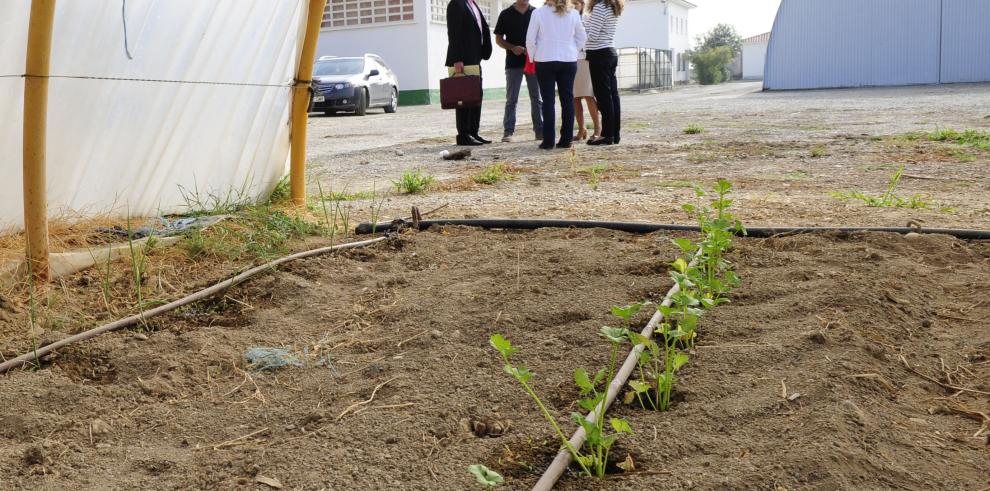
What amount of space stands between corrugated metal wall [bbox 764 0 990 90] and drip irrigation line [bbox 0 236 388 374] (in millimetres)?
28028

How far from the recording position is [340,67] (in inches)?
771

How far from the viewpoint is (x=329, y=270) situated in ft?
12.3

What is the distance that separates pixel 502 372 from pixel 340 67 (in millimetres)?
17842

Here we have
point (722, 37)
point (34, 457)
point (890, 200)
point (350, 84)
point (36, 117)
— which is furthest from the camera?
point (722, 37)

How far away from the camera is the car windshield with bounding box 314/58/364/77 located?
19328 mm

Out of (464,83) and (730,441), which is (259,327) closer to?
(730,441)

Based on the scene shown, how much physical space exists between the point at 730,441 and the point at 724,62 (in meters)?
56.6

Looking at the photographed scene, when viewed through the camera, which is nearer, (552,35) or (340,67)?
(552,35)

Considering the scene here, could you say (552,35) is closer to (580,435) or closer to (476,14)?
(476,14)

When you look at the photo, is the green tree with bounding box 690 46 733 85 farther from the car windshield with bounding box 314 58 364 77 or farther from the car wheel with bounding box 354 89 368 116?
the car wheel with bounding box 354 89 368 116

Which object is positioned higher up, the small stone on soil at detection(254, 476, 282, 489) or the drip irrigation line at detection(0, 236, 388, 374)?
the drip irrigation line at detection(0, 236, 388, 374)

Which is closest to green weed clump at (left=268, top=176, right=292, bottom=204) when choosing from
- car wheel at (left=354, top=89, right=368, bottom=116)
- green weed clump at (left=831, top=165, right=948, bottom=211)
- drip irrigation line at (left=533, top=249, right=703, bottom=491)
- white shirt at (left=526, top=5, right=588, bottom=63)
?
green weed clump at (left=831, top=165, right=948, bottom=211)

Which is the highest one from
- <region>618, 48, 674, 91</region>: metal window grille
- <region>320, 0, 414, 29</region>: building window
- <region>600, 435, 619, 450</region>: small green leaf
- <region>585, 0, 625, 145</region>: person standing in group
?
<region>320, 0, 414, 29</region>: building window

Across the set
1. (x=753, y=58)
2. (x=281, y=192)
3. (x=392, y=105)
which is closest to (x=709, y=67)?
(x=753, y=58)
